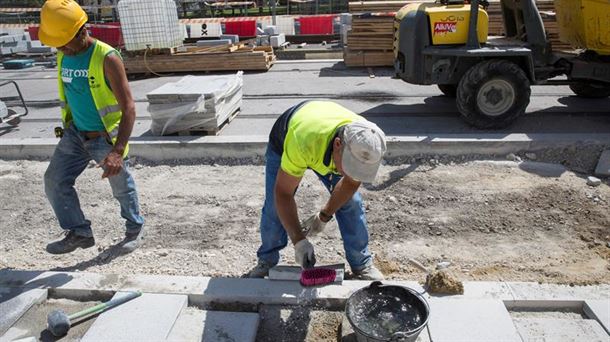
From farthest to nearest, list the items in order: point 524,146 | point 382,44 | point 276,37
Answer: point 276,37 < point 382,44 < point 524,146

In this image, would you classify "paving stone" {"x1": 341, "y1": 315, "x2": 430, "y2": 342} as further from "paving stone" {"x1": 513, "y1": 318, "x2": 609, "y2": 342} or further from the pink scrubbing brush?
"paving stone" {"x1": 513, "y1": 318, "x2": 609, "y2": 342}

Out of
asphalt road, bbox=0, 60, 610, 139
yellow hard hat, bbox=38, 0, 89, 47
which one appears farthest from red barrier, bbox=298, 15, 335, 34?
yellow hard hat, bbox=38, 0, 89, 47

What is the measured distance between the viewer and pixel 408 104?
A: 8.03 meters

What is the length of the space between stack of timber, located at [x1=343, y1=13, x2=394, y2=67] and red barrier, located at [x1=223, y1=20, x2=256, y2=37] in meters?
4.67

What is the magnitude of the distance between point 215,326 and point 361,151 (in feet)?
4.82

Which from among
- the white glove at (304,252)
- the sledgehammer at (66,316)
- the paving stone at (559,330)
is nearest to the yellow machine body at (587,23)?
the paving stone at (559,330)

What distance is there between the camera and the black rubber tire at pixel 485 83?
20.8ft

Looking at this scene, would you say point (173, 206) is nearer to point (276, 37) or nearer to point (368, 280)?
point (368, 280)

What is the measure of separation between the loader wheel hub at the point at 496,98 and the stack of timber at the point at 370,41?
4.31 m

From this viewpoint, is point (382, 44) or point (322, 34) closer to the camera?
point (382, 44)

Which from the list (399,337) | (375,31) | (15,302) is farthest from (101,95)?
(375,31)

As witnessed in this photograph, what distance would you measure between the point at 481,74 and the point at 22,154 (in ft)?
19.1

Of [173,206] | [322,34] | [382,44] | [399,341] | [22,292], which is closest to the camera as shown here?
[399,341]

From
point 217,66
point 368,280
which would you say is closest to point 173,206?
point 368,280
